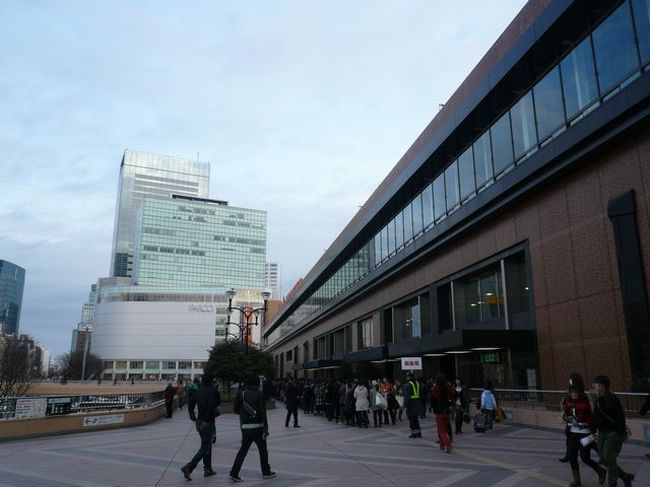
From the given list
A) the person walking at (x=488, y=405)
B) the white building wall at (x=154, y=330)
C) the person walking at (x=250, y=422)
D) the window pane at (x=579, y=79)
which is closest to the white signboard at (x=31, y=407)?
the person walking at (x=250, y=422)

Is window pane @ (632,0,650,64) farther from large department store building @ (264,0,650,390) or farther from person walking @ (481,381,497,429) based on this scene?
person walking @ (481,381,497,429)

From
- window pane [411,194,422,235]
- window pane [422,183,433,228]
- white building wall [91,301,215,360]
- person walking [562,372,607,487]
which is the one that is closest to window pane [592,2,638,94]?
person walking [562,372,607,487]

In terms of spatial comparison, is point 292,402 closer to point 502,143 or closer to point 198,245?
point 502,143

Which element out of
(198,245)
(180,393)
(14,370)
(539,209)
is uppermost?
(198,245)

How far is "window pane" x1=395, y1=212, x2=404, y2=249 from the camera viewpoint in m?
31.5

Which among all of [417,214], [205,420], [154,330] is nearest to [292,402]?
[205,420]

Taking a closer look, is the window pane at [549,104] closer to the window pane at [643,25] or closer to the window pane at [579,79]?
the window pane at [579,79]

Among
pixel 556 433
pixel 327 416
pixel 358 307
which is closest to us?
pixel 556 433

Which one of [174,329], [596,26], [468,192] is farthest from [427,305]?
[174,329]

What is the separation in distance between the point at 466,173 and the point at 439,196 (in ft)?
9.95

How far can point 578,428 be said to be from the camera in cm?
773

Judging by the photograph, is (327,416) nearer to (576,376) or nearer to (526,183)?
(526,183)

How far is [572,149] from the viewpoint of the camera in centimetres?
1582

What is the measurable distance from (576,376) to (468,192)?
16076 mm
